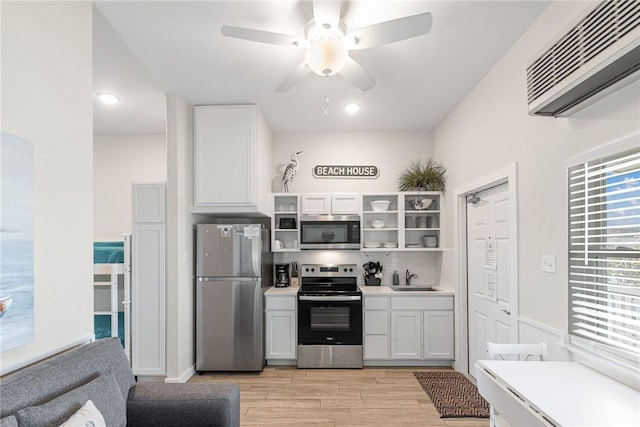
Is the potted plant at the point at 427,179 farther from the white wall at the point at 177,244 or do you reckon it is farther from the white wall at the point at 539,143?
the white wall at the point at 177,244

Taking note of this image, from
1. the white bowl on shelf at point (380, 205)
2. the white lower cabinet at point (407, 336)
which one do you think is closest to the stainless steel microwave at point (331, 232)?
the white bowl on shelf at point (380, 205)

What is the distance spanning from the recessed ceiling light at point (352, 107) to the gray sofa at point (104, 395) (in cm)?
296

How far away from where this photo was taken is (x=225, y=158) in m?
3.88

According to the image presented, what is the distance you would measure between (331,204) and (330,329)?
1515 millimetres

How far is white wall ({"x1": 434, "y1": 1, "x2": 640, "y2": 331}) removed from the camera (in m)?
1.86

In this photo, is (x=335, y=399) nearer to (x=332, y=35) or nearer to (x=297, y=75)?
(x=297, y=75)

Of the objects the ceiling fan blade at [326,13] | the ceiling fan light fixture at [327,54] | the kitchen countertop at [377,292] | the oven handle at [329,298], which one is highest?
the ceiling fan blade at [326,13]

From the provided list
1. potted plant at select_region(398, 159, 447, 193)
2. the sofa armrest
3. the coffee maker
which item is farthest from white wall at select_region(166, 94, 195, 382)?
potted plant at select_region(398, 159, 447, 193)

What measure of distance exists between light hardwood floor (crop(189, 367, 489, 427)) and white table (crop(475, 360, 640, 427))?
1256mm

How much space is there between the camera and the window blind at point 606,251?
5.50 feet

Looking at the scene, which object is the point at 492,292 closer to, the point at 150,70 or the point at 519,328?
the point at 519,328

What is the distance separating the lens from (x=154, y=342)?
365 centimetres

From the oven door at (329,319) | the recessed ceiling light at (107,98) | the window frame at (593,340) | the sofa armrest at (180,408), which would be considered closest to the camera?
the window frame at (593,340)

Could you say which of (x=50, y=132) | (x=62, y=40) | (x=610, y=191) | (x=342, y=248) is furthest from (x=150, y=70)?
(x=610, y=191)
